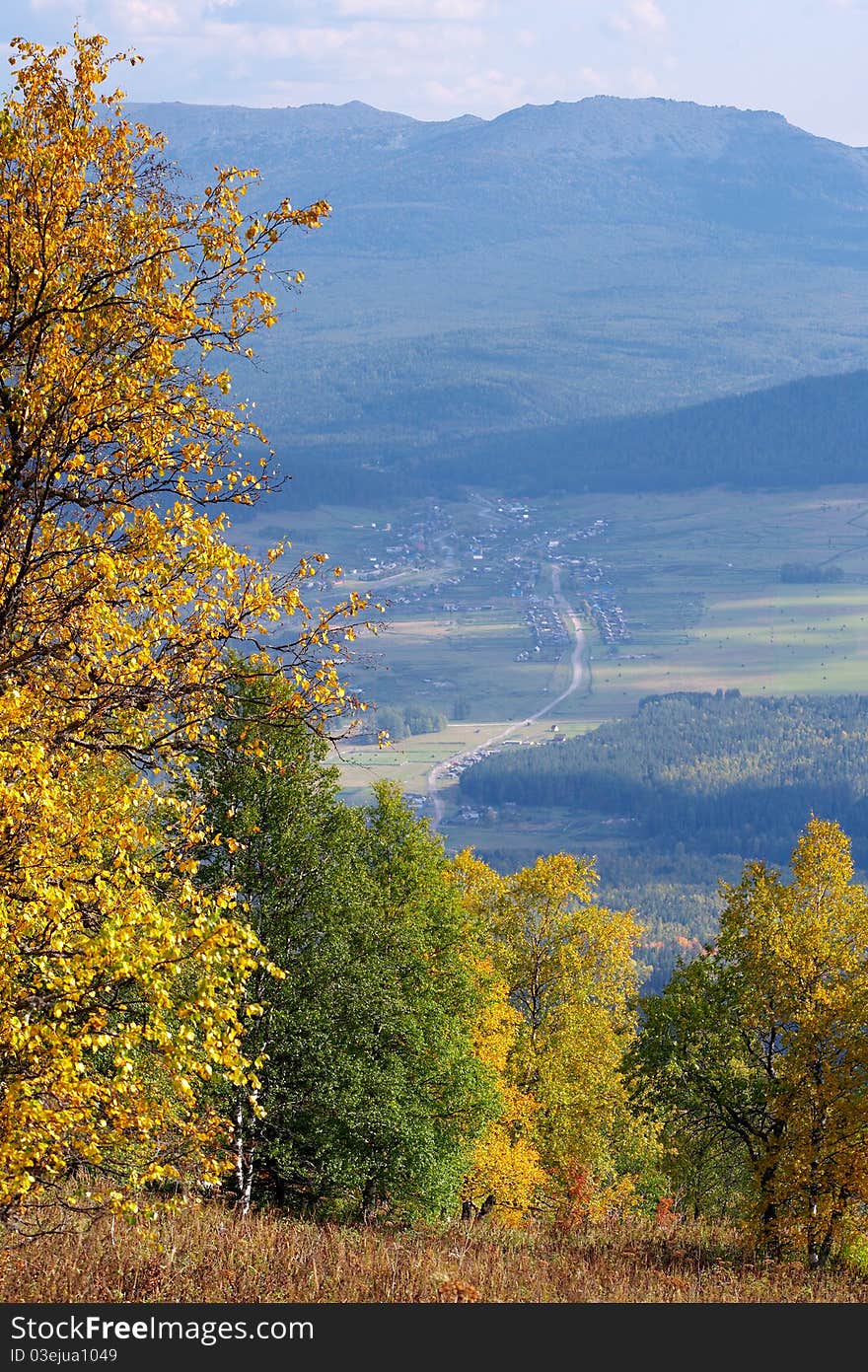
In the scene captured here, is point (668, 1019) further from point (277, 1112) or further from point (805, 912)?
point (277, 1112)

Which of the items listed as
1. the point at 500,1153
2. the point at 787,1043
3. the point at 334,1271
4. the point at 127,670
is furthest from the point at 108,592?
the point at 500,1153

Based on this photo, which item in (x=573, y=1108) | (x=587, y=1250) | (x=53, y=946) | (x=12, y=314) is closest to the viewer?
(x=53, y=946)

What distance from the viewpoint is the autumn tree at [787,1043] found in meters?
31.2

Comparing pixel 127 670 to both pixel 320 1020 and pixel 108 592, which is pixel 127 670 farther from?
pixel 320 1020

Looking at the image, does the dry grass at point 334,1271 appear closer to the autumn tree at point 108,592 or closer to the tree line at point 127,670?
the tree line at point 127,670

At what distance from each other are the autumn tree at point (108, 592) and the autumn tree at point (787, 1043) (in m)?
18.8

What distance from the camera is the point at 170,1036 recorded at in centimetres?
1463

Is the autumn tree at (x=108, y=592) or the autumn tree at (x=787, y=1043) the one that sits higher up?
the autumn tree at (x=108, y=592)

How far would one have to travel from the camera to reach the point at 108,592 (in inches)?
632

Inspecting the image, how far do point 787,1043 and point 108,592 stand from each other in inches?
902

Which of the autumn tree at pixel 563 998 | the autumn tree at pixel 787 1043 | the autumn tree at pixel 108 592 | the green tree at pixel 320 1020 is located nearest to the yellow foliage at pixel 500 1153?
the autumn tree at pixel 563 998

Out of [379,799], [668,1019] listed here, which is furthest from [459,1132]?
[379,799]

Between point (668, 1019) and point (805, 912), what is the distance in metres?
4.84

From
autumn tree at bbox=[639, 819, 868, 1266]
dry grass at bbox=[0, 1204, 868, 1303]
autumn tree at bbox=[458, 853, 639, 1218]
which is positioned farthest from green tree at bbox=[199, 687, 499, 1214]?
autumn tree at bbox=[458, 853, 639, 1218]
